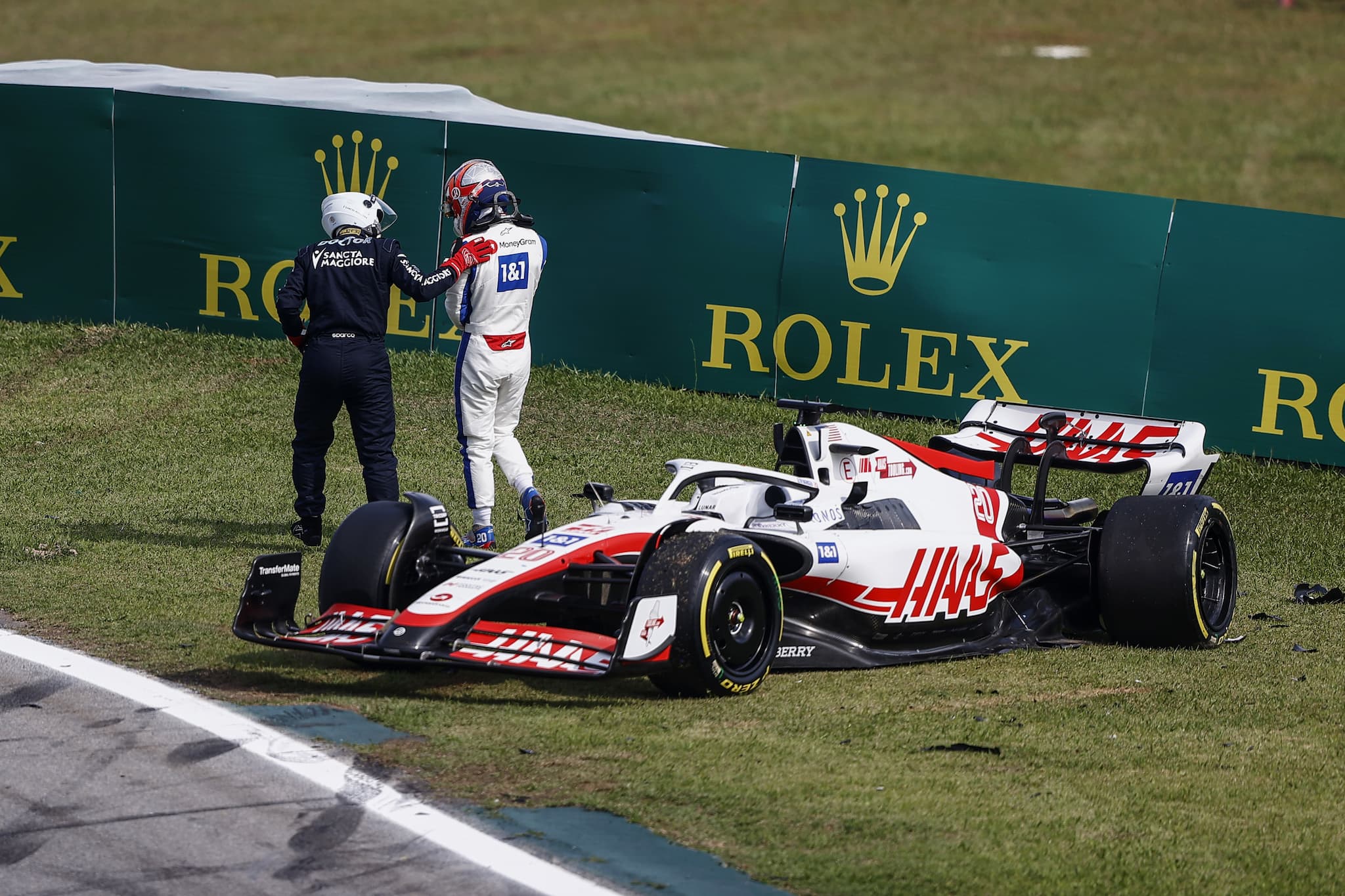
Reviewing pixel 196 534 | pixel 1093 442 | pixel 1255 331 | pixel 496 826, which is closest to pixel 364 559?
pixel 496 826

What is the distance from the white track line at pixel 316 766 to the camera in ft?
16.7

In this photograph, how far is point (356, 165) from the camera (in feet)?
48.9

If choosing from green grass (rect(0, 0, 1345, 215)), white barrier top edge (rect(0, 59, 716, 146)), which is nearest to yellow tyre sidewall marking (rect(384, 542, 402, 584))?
white barrier top edge (rect(0, 59, 716, 146))

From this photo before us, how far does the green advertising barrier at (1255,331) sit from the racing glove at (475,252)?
6.03 metres

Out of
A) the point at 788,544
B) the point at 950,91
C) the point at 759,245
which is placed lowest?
the point at 788,544

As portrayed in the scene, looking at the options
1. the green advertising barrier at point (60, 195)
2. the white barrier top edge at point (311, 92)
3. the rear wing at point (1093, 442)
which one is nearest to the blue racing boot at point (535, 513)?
the rear wing at point (1093, 442)

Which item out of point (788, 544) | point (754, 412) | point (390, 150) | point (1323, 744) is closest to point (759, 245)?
point (754, 412)

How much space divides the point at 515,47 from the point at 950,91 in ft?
40.2

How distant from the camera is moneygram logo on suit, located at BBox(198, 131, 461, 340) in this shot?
1488cm

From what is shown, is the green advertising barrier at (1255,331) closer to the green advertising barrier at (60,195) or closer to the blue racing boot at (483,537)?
the blue racing boot at (483,537)

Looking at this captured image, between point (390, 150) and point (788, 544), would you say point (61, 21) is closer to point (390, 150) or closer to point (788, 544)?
point (390, 150)

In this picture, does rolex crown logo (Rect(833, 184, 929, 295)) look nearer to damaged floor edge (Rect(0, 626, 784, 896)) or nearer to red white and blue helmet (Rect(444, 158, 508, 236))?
red white and blue helmet (Rect(444, 158, 508, 236))

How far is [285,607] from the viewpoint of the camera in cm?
727

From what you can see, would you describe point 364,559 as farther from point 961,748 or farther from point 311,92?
point 311,92
